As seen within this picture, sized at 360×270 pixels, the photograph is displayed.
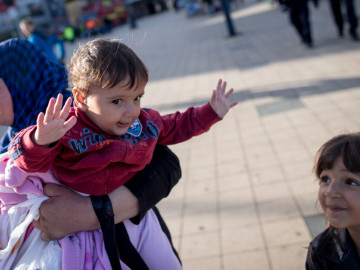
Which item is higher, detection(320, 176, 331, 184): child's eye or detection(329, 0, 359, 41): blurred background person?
detection(320, 176, 331, 184): child's eye

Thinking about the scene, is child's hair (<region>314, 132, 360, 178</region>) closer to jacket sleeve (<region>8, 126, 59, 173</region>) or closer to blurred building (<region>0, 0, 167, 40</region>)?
jacket sleeve (<region>8, 126, 59, 173</region>)

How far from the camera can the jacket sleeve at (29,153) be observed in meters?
1.30

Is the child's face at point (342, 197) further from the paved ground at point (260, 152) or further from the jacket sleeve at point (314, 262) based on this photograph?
the paved ground at point (260, 152)

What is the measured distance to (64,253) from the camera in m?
1.44

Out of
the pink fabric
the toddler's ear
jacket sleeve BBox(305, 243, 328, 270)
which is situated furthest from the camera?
jacket sleeve BBox(305, 243, 328, 270)

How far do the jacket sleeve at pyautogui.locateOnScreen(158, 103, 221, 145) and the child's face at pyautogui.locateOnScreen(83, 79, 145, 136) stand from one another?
13.1 inches

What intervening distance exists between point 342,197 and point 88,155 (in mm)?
1053

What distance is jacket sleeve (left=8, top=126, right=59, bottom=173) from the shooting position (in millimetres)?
1297

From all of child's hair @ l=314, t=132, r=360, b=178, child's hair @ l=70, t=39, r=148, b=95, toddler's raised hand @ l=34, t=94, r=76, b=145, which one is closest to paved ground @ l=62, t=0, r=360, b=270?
child's hair @ l=70, t=39, r=148, b=95

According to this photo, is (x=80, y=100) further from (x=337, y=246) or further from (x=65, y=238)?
(x=337, y=246)

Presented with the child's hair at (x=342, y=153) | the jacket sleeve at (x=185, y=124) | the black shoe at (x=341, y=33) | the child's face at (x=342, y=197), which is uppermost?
the jacket sleeve at (x=185, y=124)

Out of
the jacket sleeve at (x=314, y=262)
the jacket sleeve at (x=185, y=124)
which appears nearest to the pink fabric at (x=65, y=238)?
the jacket sleeve at (x=185, y=124)

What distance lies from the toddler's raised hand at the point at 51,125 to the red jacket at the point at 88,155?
32 mm

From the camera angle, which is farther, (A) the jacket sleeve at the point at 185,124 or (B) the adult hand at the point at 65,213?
(A) the jacket sleeve at the point at 185,124
